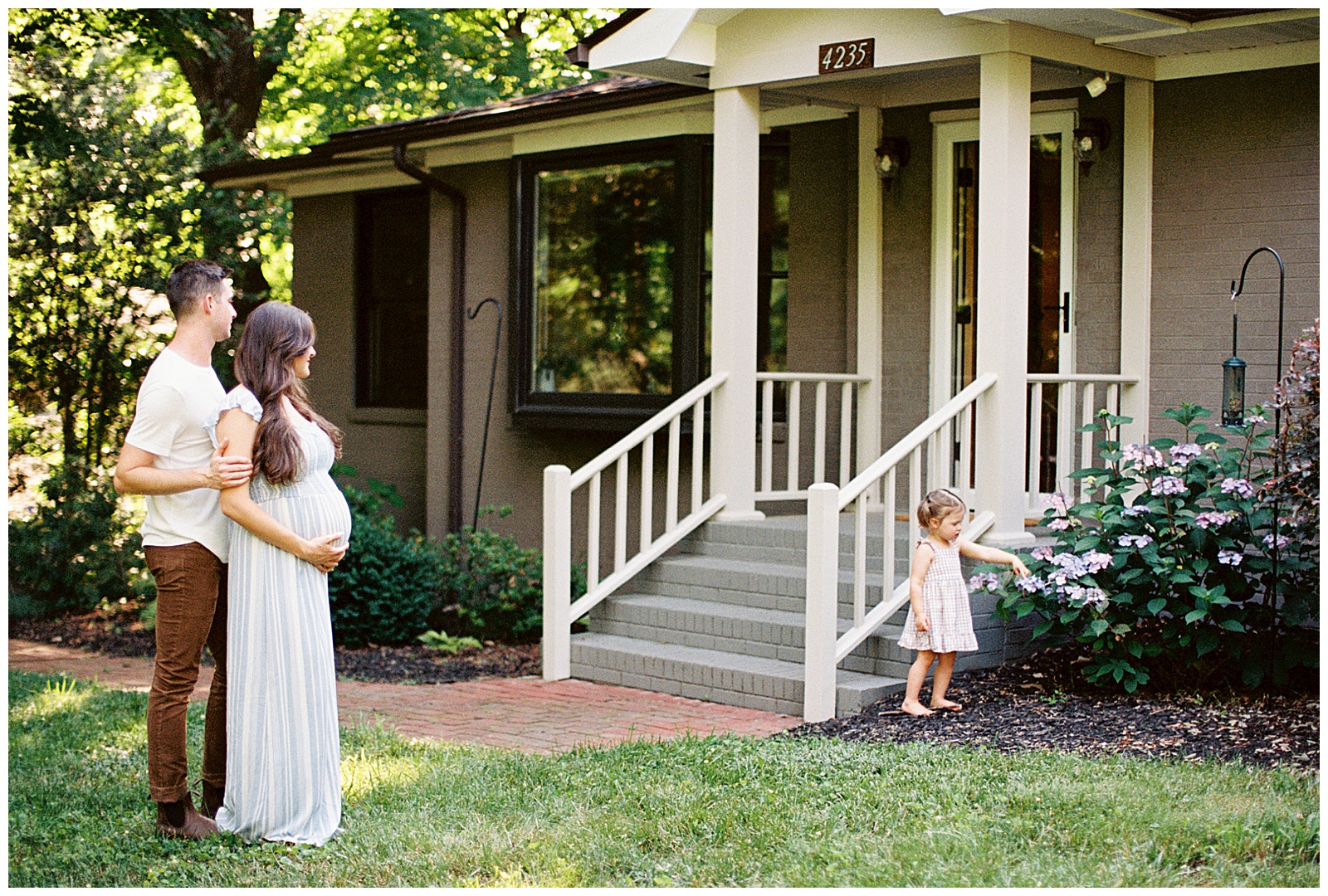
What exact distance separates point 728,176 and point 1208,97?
2.60 metres

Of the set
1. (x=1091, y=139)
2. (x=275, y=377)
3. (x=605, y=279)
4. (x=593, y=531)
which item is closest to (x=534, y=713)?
(x=593, y=531)

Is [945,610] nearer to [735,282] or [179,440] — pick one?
[735,282]

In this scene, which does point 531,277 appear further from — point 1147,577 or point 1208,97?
point 1147,577

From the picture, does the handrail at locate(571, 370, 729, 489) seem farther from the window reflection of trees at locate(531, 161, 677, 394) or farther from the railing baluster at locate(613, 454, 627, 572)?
the window reflection of trees at locate(531, 161, 677, 394)

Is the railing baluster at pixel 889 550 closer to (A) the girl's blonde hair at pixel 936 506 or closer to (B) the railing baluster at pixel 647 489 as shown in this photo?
(A) the girl's blonde hair at pixel 936 506

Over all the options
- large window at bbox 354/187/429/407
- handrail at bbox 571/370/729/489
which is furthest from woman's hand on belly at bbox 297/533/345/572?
large window at bbox 354/187/429/407

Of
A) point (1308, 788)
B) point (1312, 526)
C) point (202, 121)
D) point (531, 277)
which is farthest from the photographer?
point (202, 121)

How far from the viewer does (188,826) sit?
461 cm

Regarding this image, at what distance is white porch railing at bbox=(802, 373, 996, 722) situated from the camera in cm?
660

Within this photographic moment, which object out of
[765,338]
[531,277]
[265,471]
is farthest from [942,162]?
[265,471]

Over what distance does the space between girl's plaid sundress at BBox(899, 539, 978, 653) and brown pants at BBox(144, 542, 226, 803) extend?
3181 millimetres

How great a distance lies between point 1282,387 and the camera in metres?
5.79

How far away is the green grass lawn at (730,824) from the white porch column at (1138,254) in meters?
3.02

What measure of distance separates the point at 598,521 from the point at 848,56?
2844mm
